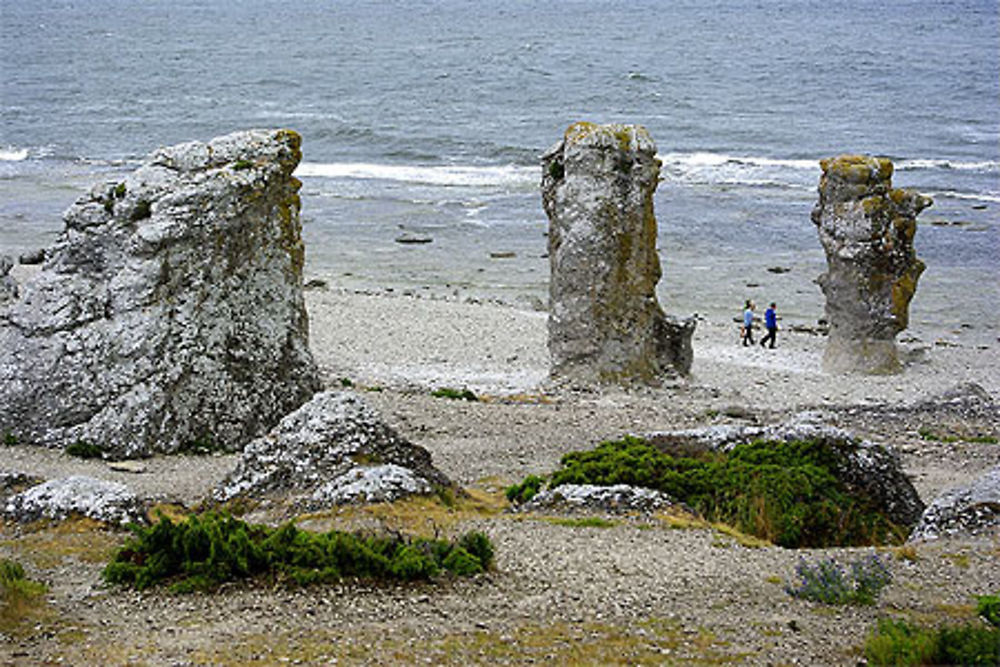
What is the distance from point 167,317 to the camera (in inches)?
703

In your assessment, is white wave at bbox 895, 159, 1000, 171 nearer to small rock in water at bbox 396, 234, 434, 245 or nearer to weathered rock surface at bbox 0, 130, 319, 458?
small rock in water at bbox 396, 234, 434, 245

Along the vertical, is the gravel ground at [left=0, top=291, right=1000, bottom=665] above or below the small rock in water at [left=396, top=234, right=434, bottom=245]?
above

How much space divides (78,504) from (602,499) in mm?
5541

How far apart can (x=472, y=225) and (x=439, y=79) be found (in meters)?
60.8

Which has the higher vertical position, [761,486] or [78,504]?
[78,504]

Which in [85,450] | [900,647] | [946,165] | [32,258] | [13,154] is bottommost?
[32,258]

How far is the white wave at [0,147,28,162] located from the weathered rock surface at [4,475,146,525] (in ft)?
213

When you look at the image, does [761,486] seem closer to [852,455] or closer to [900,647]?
[852,455]

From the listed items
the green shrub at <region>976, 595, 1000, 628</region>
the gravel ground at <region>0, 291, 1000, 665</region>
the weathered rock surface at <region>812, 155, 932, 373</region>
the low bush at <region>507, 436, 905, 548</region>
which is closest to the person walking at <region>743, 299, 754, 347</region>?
the weathered rock surface at <region>812, 155, 932, 373</region>

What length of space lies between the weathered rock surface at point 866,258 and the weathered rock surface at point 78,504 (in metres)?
21.2

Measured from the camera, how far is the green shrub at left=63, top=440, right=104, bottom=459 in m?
16.8

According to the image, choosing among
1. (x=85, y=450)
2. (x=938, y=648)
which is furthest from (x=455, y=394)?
(x=938, y=648)

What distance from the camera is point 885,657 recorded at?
27.5 feet

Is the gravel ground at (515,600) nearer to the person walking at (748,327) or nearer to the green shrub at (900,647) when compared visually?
the green shrub at (900,647)
